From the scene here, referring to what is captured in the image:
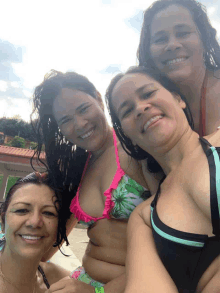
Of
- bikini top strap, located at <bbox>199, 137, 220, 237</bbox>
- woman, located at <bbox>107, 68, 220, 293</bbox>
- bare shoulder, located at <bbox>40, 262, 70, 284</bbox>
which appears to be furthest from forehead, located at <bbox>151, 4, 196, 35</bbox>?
bare shoulder, located at <bbox>40, 262, 70, 284</bbox>

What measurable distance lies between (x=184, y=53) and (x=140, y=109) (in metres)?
0.66

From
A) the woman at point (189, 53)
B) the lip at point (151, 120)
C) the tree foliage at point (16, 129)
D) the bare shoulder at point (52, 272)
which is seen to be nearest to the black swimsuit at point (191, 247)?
the lip at point (151, 120)

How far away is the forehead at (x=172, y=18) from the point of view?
60.1 inches

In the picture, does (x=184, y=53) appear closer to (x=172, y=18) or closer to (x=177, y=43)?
(x=177, y=43)

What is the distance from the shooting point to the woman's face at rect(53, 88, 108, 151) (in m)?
1.82

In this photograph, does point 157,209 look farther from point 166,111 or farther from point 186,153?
point 166,111

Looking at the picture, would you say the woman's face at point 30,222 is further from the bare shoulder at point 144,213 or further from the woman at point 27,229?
the bare shoulder at point 144,213

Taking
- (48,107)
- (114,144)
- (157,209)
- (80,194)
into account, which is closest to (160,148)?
(157,209)

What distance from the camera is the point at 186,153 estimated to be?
1.11m

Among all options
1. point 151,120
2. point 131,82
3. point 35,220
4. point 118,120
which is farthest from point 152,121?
point 35,220

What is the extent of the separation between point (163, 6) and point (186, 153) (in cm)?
120

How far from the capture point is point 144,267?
95 cm

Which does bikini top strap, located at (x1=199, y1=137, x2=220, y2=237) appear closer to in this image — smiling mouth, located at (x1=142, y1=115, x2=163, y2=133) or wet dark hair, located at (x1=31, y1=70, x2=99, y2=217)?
smiling mouth, located at (x1=142, y1=115, x2=163, y2=133)

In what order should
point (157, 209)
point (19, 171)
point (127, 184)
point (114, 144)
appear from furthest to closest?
point (19, 171) → point (114, 144) → point (127, 184) → point (157, 209)
